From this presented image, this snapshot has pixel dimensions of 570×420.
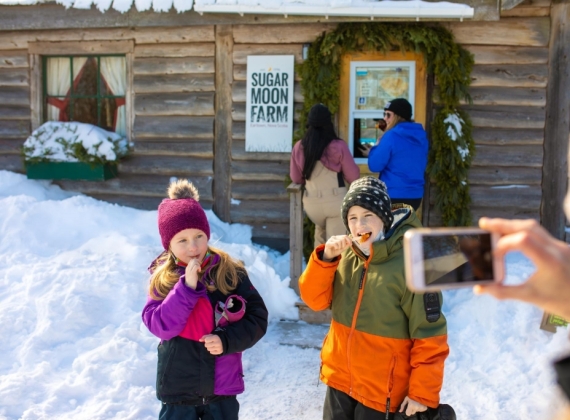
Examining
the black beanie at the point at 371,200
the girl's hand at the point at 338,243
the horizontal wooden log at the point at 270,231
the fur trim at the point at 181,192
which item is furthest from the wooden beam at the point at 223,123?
the girl's hand at the point at 338,243

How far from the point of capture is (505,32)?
7227mm

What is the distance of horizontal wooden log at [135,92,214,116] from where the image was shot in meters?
8.09

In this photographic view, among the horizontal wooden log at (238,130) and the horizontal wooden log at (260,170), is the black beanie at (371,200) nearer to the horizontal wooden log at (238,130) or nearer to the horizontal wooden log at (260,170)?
the horizontal wooden log at (260,170)

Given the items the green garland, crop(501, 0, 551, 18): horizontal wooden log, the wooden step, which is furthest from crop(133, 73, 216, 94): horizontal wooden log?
crop(501, 0, 551, 18): horizontal wooden log

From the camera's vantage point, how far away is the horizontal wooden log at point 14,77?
8.80 m

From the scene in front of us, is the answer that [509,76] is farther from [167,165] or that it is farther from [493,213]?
[167,165]

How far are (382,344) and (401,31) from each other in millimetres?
5059

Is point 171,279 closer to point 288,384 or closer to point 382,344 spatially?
point 382,344

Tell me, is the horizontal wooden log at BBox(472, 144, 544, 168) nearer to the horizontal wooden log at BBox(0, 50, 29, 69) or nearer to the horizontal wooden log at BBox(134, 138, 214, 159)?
the horizontal wooden log at BBox(134, 138, 214, 159)

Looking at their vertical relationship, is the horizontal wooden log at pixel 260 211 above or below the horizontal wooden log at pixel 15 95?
below

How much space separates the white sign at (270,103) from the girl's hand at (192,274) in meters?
5.03

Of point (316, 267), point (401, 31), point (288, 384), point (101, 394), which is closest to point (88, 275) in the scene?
point (101, 394)

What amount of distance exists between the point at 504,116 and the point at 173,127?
4.08 metres

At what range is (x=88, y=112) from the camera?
8.73 meters
